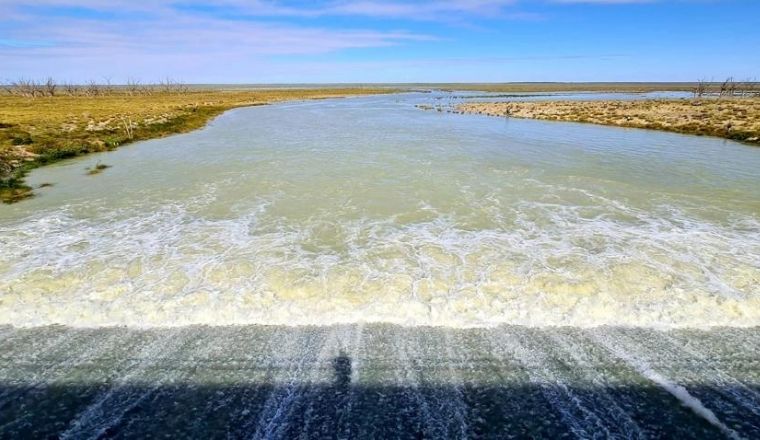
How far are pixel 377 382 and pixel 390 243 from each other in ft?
19.2

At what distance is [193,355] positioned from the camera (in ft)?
23.4

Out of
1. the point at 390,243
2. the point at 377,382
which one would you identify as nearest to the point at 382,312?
the point at 377,382

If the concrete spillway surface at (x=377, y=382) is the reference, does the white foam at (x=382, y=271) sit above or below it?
above

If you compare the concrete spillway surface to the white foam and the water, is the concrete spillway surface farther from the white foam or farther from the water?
the white foam

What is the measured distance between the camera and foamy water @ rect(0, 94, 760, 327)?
856cm

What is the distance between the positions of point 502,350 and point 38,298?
385 inches

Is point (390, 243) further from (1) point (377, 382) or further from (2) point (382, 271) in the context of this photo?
(1) point (377, 382)

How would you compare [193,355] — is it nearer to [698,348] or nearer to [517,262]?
[517,262]

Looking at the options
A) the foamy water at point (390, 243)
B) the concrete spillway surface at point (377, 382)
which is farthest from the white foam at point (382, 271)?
the concrete spillway surface at point (377, 382)

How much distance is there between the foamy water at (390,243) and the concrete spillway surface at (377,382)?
1.99 ft

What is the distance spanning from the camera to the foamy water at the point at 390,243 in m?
8.56

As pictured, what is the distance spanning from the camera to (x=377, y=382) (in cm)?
650

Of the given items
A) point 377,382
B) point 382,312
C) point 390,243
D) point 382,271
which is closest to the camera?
point 377,382

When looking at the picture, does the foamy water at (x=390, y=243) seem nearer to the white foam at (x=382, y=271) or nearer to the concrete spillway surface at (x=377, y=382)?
the white foam at (x=382, y=271)
